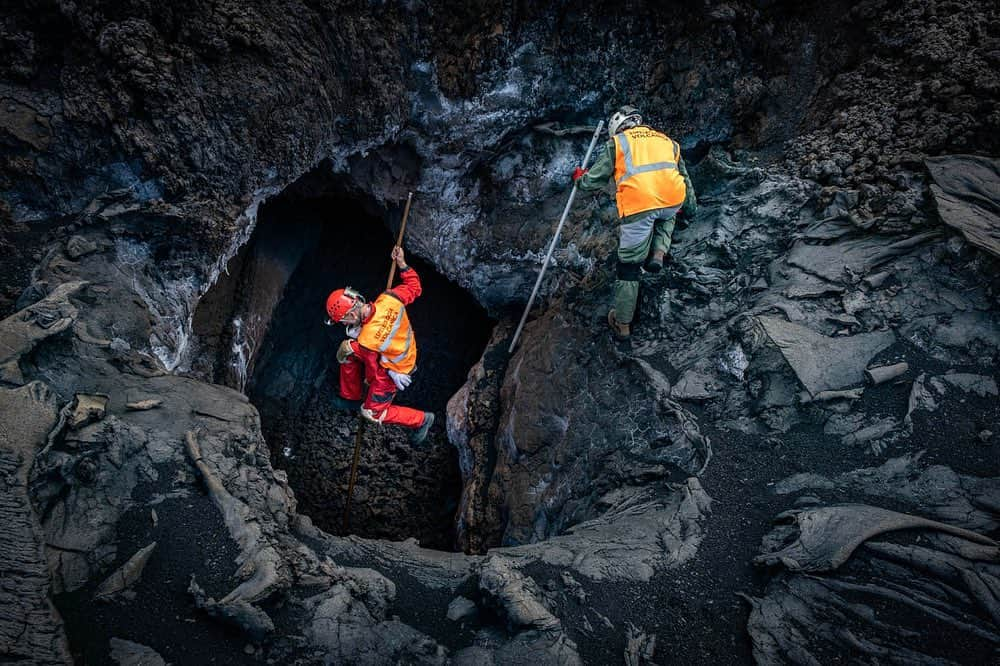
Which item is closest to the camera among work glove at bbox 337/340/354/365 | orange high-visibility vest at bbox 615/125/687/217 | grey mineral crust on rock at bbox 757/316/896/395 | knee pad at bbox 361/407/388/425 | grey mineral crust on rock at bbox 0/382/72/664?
grey mineral crust on rock at bbox 0/382/72/664

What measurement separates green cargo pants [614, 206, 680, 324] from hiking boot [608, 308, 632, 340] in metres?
0.06

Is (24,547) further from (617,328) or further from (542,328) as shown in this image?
(542,328)

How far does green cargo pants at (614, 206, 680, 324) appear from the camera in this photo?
397cm

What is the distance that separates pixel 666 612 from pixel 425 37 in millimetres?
4897

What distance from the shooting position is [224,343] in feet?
17.3

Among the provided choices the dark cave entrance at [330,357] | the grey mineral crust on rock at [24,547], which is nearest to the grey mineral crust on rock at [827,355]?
the dark cave entrance at [330,357]

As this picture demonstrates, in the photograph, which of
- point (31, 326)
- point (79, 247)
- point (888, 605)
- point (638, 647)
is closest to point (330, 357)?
point (79, 247)

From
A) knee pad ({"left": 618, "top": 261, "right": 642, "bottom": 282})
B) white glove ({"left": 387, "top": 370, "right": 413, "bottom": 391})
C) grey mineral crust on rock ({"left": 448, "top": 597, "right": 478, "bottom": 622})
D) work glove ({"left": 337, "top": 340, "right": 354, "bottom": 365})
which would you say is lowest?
grey mineral crust on rock ({"left": 448, "top": 597, "right": 478, "bottom": 622})

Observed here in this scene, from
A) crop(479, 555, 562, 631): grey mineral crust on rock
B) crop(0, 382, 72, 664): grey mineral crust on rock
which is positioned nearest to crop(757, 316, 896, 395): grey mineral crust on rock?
crop(479, 555, 562, 631): grey mineral crust on rock

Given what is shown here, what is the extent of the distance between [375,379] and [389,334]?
526 mm

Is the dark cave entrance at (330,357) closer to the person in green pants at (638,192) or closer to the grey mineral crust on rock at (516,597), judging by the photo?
the person in green pants at (638,192)

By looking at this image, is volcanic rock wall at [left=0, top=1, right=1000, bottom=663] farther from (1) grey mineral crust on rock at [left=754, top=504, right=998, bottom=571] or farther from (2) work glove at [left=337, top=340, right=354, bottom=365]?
(2) work glove at [left=337, top=340, right=354, bottom=365]

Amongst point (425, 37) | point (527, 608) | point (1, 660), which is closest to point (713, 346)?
point (527, 608)

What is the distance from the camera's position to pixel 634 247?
406 centimetres
